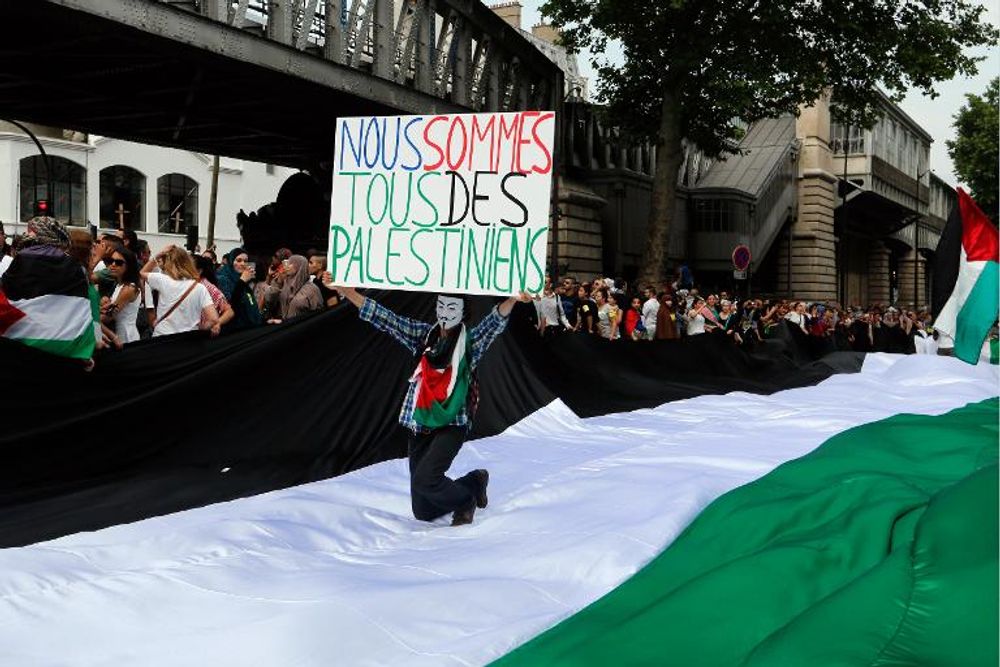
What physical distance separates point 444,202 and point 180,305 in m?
2.78

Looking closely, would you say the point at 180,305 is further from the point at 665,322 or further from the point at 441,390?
the point at 665,322

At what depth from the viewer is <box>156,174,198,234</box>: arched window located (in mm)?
42750

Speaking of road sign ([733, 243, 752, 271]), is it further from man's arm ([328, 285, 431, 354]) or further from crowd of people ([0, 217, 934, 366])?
man's arm ([328, 285, 431, 354])

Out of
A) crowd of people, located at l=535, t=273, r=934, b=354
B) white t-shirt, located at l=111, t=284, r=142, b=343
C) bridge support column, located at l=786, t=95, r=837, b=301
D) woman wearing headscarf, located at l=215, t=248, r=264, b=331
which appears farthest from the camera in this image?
bridge support column, located at l=786, t=95, r=837, b=301

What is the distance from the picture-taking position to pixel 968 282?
4.66m

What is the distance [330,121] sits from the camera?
24.9 metres

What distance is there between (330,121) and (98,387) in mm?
18471

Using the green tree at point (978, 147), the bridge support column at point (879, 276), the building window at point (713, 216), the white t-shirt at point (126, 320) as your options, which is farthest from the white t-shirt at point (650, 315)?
the bridge support column at point (879, 276)

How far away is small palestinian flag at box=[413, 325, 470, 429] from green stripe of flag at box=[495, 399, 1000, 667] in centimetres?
151

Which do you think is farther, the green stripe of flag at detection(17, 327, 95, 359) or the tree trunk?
the tree trunk

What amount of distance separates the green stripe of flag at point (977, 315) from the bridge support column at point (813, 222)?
144 feet

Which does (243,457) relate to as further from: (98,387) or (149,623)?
(149,623)

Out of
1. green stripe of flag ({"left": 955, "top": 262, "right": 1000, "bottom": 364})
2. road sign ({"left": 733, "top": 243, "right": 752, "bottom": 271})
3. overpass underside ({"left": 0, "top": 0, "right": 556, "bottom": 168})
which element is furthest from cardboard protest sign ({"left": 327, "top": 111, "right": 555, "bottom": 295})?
road sign ({"left": 733, "top": 243, "right": 752, "bottom": 271})

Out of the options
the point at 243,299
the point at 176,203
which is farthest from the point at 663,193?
the point at 176,203
